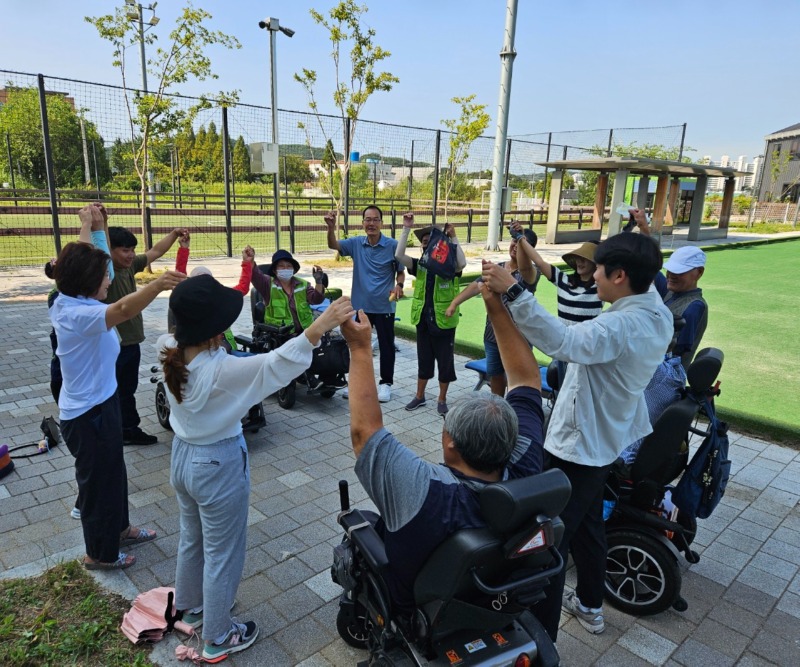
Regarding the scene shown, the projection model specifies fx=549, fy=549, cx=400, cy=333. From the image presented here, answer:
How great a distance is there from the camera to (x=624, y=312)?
2195 millimetres

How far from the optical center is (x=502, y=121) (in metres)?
15.4

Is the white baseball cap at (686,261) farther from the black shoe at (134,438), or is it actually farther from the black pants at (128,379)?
the black shoe at (134,438)

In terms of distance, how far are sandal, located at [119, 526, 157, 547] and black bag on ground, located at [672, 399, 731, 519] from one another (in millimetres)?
3020

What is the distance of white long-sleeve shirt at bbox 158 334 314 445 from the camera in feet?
6.97

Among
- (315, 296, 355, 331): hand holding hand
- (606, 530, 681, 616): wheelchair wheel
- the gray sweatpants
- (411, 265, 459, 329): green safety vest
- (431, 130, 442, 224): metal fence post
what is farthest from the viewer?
(431, 130, 442, 224): metal fence post

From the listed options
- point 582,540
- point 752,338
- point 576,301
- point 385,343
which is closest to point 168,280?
point 582,540

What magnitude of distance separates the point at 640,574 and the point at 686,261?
2101mm

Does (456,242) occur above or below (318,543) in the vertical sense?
above

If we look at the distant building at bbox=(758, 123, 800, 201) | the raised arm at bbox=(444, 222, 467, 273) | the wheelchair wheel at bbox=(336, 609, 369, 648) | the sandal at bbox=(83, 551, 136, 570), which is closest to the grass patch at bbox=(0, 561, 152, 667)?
the sandal at bbox=(83, 551, 136, 570)

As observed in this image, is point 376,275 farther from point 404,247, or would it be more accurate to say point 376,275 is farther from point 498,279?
point 498,279

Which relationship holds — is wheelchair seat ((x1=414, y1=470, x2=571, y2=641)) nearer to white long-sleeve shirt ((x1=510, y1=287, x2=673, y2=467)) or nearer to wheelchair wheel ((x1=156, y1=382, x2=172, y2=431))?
white long-sleeve shirt ((x1=510, y1=287, x2=673, y2=467))

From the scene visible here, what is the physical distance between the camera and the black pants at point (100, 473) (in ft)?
9.34

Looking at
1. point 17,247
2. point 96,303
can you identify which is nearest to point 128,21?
point 17,247

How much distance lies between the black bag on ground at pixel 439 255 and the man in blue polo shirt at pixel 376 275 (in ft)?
3.36
